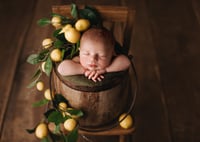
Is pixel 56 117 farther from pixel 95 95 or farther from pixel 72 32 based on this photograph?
pixel 72 32

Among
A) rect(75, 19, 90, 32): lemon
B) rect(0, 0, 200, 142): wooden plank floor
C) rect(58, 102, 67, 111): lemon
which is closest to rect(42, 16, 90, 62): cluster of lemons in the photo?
rect(75, 19, 90, 32): lemon

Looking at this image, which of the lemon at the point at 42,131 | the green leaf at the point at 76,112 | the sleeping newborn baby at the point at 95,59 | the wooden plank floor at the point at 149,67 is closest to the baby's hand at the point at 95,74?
the sleeping newborn baby at the point at 95,59

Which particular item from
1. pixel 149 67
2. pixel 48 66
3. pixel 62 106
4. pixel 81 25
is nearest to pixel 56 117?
pixel 62 106

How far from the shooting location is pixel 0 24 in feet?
4.89

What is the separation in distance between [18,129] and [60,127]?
28cm

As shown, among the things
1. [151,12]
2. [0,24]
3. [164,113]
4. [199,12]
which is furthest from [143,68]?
[0,24]

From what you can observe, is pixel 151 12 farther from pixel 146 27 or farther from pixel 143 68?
pixel 143 68

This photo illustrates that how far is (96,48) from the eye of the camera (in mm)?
801

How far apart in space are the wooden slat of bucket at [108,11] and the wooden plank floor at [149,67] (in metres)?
0.42

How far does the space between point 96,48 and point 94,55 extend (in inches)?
0.8

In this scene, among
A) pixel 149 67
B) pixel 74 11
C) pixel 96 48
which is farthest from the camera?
pixel 149 67

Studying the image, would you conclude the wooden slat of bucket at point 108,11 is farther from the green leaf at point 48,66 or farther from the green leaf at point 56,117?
the green leaf at point 56,117

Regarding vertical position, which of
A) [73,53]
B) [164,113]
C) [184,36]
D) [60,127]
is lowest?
[164,113]

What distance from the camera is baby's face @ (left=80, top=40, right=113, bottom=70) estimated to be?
0.80 metres
